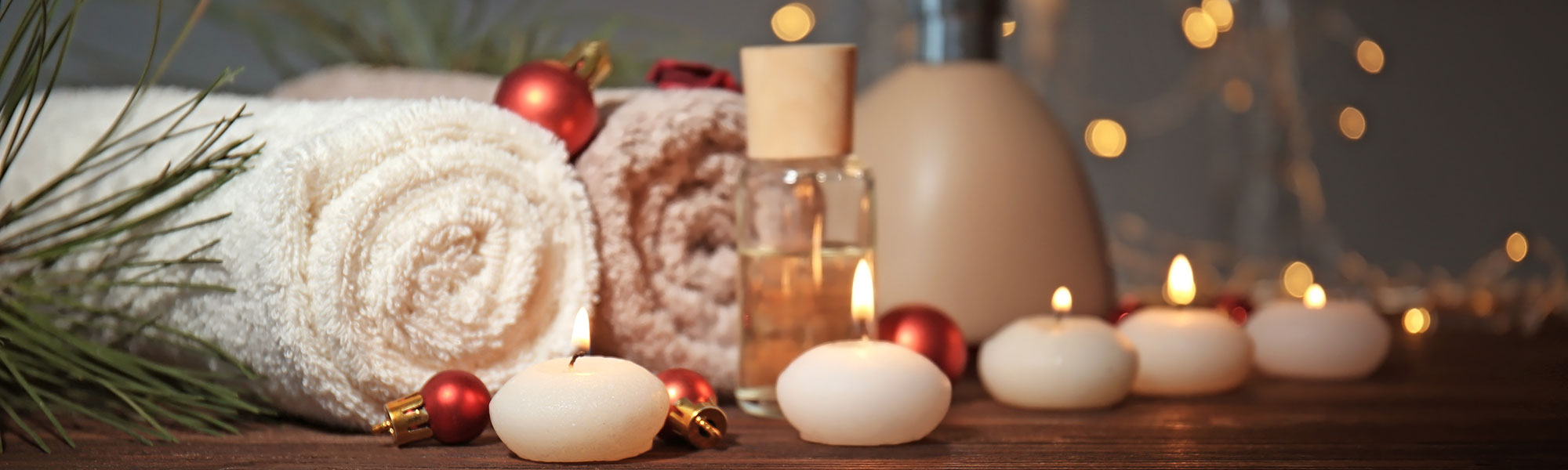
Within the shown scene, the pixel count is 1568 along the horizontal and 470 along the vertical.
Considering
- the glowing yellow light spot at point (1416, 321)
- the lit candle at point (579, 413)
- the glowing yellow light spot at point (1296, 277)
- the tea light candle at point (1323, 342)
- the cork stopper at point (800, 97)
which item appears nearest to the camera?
the lit candle at point (579, 413)

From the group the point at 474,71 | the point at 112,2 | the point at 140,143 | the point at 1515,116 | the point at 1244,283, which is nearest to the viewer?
the point at 140,143

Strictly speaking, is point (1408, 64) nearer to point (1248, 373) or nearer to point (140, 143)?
point (1248, 373)

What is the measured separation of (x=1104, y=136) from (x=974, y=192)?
2.93 ft

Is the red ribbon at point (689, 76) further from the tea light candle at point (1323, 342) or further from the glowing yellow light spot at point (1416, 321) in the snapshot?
the glowing yellow light spot at point (1416, 321)

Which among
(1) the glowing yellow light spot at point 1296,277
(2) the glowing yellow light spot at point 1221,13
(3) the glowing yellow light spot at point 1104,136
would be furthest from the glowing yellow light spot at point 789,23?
(1) the glowing yellow light spot at point 1296,277

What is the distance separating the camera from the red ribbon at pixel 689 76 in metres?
0.62

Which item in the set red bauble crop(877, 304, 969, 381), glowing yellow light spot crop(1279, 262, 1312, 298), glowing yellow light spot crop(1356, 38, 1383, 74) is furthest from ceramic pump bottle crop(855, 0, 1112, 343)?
glowing yellow light spot crop(1356, 38, 1383, 74)

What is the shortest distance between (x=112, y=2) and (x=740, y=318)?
0.96m

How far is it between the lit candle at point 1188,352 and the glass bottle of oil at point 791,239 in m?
0.14

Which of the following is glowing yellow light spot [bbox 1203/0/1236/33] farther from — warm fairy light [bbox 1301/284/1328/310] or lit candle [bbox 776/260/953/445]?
lit candle [bbox 776/260/953/445]

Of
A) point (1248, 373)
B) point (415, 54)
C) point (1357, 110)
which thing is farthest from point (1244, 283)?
point (415, 54)

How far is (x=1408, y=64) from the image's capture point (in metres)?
1.47

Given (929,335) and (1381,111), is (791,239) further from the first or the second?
(1381,111)

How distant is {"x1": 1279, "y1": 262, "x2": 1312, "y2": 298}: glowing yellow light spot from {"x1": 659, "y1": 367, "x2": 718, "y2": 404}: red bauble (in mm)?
985
